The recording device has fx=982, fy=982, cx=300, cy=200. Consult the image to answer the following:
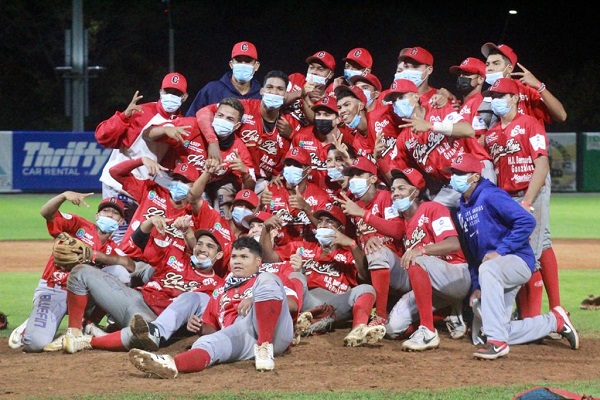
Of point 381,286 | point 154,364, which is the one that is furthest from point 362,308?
point 154,364

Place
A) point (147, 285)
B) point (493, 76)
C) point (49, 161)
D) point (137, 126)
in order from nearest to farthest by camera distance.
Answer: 1. point (147, 285)
2. point (493, 76)
3. point (137, 126)
4. point (49, 161)

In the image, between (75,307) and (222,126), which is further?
(222,126)

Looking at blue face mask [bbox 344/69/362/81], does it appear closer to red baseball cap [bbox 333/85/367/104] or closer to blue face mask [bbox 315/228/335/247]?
red baseball cap [bbox 333/85/367/104]

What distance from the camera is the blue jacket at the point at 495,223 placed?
7.25m

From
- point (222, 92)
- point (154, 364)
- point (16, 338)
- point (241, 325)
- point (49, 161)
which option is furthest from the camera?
point (49, 161)

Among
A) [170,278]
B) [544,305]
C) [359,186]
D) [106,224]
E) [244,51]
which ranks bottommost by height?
[544,305]

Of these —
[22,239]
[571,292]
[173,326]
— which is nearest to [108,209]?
[173,326]

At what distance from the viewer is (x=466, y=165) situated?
7.43 m

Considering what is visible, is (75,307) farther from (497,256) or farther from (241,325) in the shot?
(497,256)

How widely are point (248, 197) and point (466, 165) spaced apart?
1.89 metres

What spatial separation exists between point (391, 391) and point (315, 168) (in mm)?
3037

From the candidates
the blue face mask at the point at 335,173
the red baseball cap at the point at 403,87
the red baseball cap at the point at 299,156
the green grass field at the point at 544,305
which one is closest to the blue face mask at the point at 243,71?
the red baseball cap at the point at 299,156

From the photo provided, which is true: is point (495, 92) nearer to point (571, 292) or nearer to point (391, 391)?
point (391, 391)

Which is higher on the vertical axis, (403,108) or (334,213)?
(403,108)
